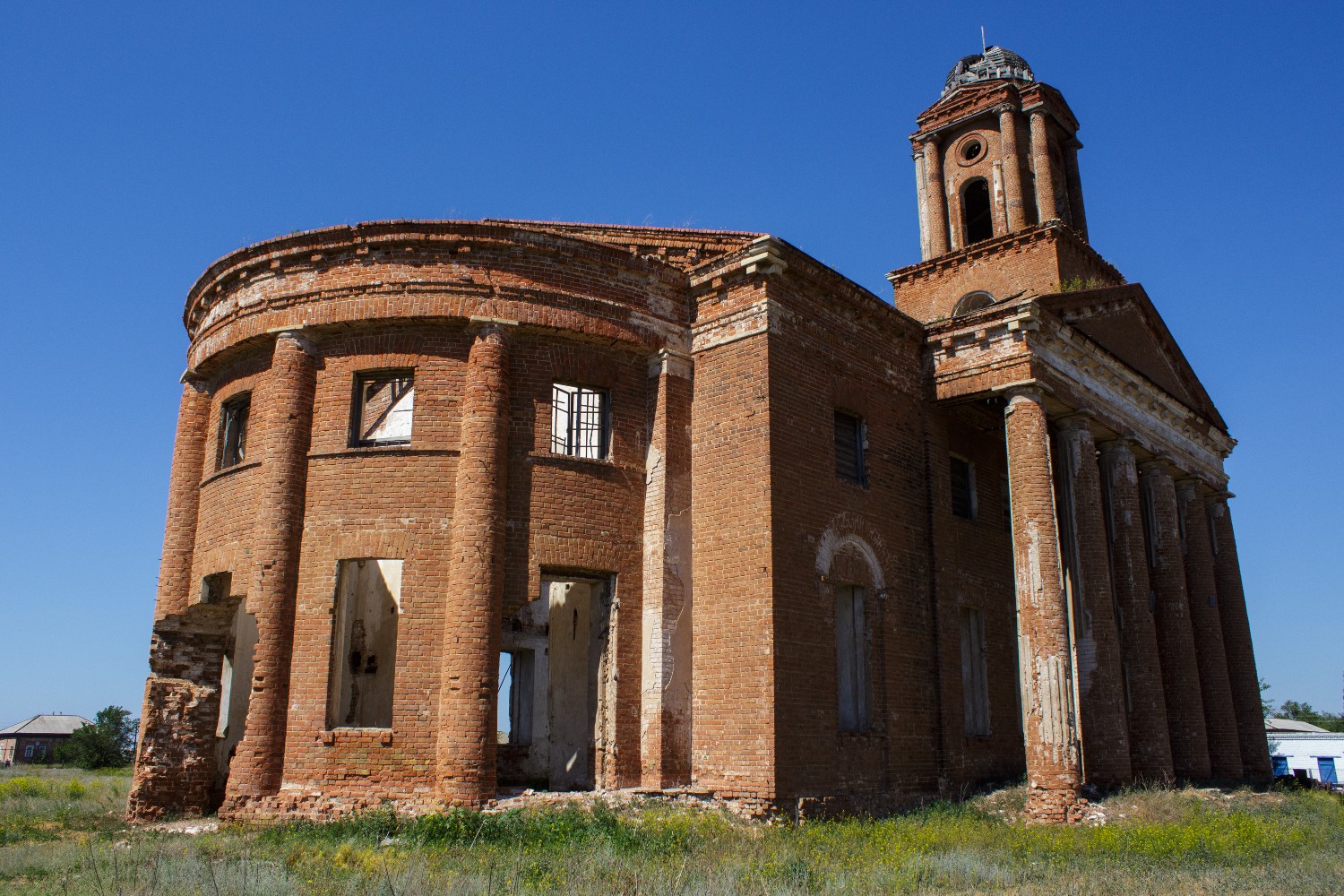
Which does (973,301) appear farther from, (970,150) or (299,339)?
(299,339)

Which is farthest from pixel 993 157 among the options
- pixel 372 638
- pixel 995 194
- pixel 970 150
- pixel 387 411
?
pixel 372 638

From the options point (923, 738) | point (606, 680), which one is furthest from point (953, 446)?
point (606, 680)

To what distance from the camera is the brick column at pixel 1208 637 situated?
68.1 ft

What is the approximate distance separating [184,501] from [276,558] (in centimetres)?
340

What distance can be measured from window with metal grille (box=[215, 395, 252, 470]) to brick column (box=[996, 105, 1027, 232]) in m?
15.7

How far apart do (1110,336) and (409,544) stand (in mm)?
13036

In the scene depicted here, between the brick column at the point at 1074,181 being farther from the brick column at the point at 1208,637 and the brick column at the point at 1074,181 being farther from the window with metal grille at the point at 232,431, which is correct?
the window with metal grille at the point at 232,431

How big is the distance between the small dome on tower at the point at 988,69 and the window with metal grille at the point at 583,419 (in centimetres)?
1426

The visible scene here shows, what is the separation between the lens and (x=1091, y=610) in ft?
53.8

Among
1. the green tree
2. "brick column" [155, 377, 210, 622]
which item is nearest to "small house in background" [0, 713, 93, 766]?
the green tree

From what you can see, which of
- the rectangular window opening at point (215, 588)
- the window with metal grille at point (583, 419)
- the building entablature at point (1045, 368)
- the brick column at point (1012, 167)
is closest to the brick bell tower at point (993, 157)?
the brick column at point (1012, 167)

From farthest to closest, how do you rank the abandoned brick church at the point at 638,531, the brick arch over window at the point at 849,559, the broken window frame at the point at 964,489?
the broken window frame at the point at 964,489
the brick arch over window at the point at 849,559
the abandoned brick church at the point at 638,531

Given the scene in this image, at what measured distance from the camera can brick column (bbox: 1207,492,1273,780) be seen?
21.9 meters

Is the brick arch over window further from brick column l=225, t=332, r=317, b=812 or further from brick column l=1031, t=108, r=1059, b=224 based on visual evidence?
brick column l=1031, t=108, r=1059, b=224
